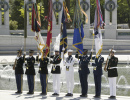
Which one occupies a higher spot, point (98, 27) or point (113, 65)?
point (98, 27)

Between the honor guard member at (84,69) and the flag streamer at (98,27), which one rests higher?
the flag streamer at (98,27)

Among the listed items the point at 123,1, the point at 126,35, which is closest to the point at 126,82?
the point at 126,35

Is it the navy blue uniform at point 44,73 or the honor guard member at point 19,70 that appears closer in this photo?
the navy blue uniform at point 44,73

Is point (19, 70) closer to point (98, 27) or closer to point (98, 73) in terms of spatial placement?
point (98, 73)

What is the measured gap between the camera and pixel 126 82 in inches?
600

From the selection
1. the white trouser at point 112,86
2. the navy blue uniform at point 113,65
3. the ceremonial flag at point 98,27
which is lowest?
the white trouser at point 112,86

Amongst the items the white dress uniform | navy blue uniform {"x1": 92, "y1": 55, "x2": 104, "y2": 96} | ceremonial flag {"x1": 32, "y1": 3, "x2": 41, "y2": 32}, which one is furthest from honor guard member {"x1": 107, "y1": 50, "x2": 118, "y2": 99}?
ceremonial flag {"x1": 32, "y1": 3, "x2": 41, "y2": 32}

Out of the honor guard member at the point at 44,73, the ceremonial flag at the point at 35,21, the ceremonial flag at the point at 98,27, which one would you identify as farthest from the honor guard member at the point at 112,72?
the ceremonial flag at the point at 35,21

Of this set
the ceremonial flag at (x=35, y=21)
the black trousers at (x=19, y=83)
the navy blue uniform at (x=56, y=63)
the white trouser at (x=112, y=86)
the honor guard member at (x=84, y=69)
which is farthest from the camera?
the ceremonial flag at (x=35, y=21)

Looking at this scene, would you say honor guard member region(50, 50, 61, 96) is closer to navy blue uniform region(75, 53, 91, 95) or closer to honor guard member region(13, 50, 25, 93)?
navy blue uniform region(75, 53, 91, 95)

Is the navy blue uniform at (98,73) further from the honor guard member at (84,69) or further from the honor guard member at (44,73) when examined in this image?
the honor guard member at (44,73)

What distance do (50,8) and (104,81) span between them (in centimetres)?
480

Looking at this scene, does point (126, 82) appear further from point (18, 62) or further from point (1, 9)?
point (1, 9)

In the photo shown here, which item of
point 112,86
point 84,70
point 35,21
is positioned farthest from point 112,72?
point 35,21
